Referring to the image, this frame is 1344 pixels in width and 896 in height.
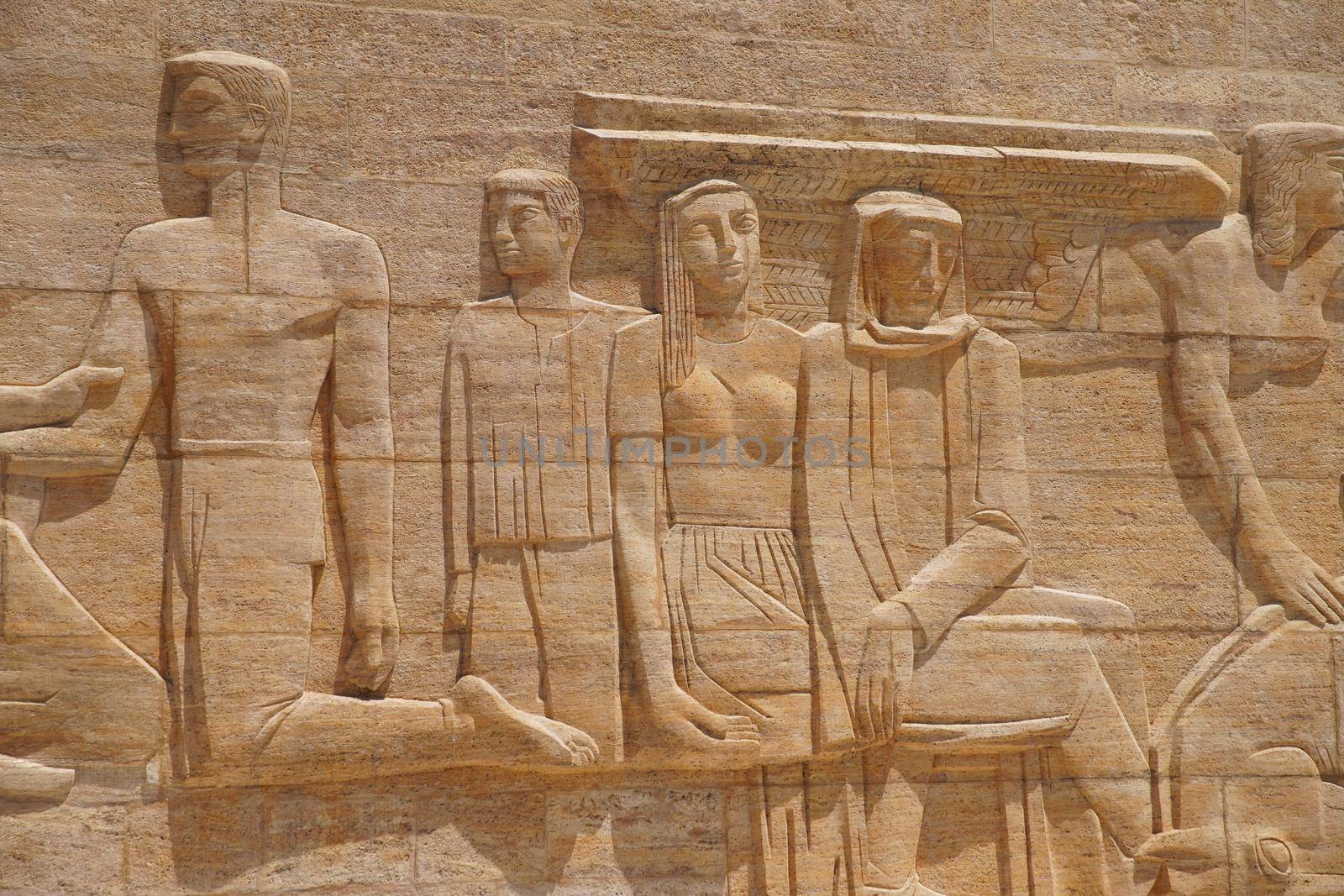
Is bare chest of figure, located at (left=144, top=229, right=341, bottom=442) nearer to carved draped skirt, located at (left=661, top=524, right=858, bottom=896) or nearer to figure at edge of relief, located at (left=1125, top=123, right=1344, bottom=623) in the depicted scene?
carved draped skirt, located at (left=661, top=524, right=858, bottom=896)

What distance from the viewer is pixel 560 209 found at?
6887mm

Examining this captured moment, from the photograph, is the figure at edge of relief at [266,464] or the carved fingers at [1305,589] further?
the carved fingers at [1305,589]

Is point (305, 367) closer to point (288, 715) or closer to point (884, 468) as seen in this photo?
point (288, 715)

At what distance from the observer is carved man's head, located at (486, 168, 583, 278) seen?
6.82 metres

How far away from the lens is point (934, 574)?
7.11 metres

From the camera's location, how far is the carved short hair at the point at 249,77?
6.58 metres

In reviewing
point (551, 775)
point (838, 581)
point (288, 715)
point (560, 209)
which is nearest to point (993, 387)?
point (838, 581)

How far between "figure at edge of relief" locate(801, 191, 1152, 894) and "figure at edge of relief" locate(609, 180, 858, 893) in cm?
12

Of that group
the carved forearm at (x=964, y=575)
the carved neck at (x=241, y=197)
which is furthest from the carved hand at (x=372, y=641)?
the carved forearm at (x=964, y=575)

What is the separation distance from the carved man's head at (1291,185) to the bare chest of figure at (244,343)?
13.4 feet

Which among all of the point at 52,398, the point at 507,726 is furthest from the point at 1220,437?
the point at 52,398

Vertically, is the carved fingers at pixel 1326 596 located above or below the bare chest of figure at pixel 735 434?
below

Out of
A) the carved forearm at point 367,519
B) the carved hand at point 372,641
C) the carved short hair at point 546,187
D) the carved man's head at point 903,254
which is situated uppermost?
the carved short hair at point 546,187

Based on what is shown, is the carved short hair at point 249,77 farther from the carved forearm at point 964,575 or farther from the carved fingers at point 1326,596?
the carved fingers at point 1326,596
